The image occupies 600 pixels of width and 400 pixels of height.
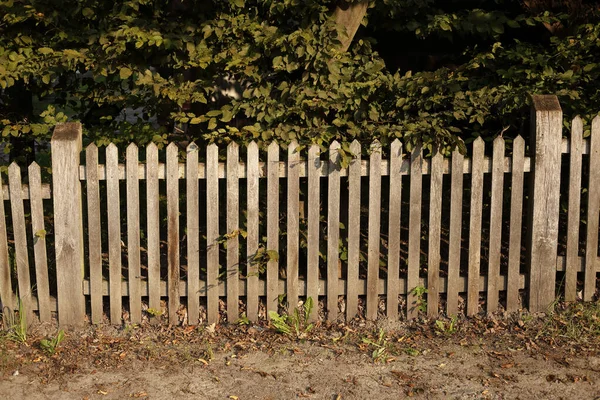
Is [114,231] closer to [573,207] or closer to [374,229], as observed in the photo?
[374,229]

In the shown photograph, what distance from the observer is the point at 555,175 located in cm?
570

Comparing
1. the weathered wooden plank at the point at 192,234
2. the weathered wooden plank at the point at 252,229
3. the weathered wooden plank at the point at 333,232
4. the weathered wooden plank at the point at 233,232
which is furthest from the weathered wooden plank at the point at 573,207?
the weathered wooden plank at the point at 192,234

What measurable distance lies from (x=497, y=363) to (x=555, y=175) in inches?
53.0

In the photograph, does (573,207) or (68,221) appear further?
(573,207)

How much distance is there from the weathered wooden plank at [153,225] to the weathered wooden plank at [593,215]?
9.45ft

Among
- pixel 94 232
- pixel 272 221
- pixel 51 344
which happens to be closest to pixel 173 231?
pixel 94 232

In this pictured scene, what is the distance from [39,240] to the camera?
5.59 meters

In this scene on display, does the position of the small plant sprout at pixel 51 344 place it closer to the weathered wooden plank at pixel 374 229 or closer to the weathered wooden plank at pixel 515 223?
the weathered wooden plank at pixel 374 229

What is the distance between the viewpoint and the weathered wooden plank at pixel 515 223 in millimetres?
5652

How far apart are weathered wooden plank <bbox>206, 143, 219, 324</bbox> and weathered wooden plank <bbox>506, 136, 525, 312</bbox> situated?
6.44 ft

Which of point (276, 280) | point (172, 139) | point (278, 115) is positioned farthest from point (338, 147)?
point (172, 139)

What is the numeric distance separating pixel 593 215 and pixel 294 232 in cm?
205

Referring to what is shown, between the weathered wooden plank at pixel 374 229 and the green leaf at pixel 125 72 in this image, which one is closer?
the weathered wooden plank at pixel 374 229

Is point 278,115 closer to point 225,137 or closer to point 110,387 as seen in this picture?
point 225,137
